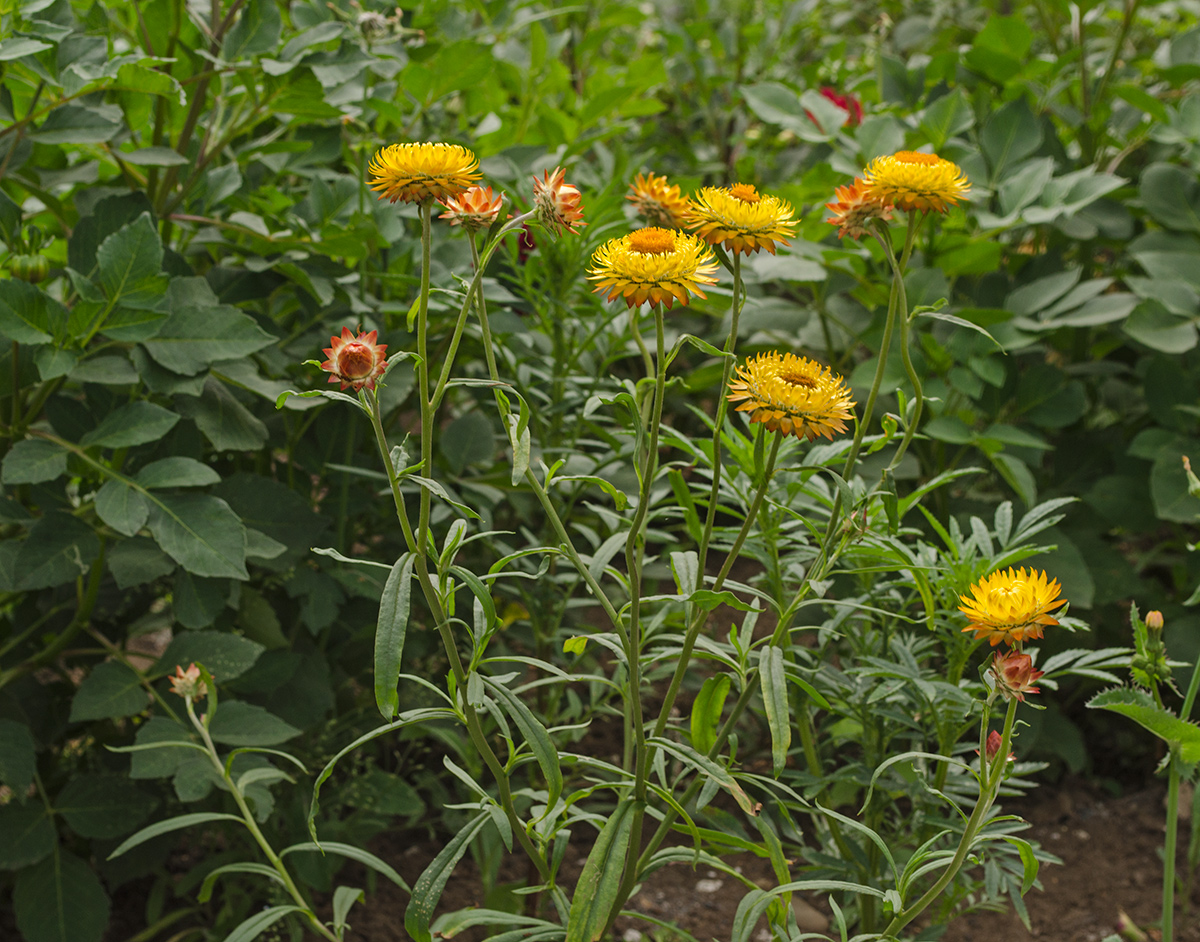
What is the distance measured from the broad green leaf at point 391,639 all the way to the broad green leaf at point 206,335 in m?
0.56

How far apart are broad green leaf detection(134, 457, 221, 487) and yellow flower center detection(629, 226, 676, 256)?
597 mm

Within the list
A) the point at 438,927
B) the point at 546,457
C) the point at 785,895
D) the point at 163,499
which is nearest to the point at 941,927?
the point at 785,895

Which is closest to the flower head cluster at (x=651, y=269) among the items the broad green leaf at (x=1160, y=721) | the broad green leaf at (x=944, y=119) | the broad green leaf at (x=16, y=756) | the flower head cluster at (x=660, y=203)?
the flower head cluster at (x=660, y=203)

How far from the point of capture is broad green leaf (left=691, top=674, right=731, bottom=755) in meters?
0.91

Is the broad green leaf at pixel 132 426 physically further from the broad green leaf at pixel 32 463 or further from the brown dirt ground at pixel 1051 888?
the brown dirt ground at pixel 1051 888

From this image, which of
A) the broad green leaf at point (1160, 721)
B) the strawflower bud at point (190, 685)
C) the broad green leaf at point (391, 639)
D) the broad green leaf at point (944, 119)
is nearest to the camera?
the broad green leaf at point (391, 639)

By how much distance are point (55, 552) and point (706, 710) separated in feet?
2.46

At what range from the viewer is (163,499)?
3.73 feet

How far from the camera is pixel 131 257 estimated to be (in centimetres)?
112

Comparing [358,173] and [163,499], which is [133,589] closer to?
[163,499]

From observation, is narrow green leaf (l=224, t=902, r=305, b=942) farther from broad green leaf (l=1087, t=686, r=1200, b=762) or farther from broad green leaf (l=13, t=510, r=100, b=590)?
broad green leaf (l=1087, t=686, r=1200, b=762)

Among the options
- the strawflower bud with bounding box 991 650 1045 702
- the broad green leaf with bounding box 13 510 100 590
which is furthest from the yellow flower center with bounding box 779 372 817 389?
the broad green leaf with bounding box 13 510 100 590

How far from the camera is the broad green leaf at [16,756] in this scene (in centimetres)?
115

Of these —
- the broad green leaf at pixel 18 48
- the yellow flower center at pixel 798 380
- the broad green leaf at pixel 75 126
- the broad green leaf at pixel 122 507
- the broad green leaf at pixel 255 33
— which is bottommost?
the broad green leaf at pixel 122 507
